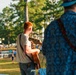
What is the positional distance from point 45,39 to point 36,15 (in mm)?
47127

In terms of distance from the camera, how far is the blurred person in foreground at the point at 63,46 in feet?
11.8

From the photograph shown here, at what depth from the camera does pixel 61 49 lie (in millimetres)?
3645

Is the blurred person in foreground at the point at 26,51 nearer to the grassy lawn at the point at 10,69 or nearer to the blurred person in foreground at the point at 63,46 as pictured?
the blurred person in foreground at the point at 63,46

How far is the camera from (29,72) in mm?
6762

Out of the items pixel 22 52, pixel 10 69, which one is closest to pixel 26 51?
pixel 22 52

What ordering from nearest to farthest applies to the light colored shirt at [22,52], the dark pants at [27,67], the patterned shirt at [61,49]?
the patterned shirt at [61,49], the light colored shirt at [22,52], the dark pants at [27,67]

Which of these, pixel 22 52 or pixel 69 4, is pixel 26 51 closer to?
pixel 22 52

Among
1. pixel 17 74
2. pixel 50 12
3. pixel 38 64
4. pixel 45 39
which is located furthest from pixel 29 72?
pixel 50 12

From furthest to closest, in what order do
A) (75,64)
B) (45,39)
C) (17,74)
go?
(17,74)
(45,39)
(75,64)

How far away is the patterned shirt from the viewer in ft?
11.8

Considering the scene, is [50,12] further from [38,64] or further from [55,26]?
[55,26]

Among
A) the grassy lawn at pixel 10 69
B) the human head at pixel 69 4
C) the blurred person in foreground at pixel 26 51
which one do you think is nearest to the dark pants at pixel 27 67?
the blurred person in foreground at pixel 26 51

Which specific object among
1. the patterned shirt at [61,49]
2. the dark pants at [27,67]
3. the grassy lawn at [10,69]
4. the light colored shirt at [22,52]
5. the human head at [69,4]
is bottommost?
the grassy lawn at [10,69]

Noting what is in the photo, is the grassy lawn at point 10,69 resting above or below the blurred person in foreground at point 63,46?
below
